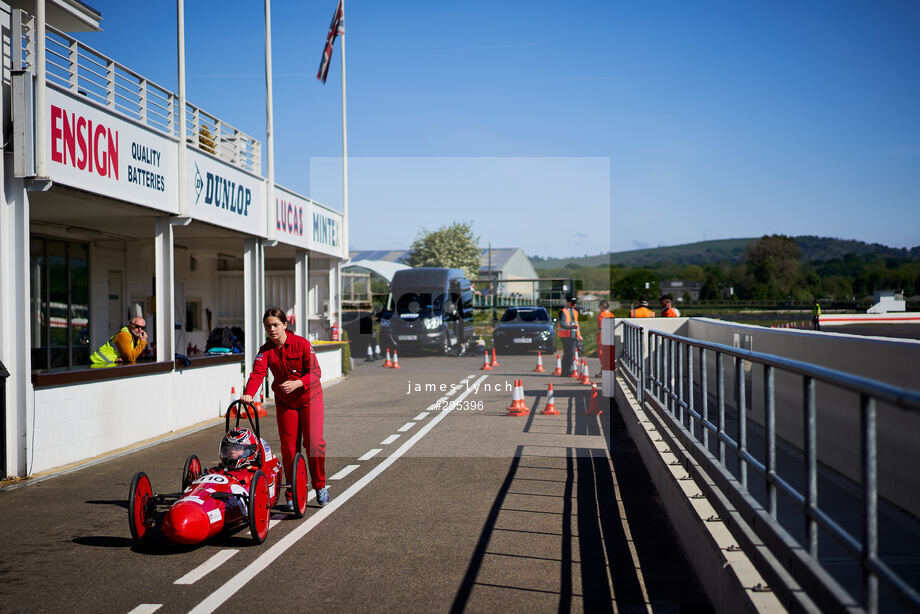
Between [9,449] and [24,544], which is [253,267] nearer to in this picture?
[9,449]

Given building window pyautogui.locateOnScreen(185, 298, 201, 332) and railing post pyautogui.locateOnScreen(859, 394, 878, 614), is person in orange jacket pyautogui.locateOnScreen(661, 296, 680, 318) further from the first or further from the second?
railing post pyautogui.locateOnScreen(859, 394, 878, 614)

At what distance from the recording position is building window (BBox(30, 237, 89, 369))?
1747 cm

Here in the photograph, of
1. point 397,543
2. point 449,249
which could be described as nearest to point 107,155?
point 397,543

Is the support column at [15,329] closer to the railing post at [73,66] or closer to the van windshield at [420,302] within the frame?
the railing post at [73,66]

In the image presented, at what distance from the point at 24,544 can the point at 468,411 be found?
10003mm

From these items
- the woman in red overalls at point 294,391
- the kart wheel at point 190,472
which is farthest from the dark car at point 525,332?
the kart wheel at point 190,472

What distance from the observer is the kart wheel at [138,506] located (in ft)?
22.0

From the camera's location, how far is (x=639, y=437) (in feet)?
37.2

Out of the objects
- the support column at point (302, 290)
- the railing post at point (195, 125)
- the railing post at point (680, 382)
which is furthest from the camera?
the support column at point (302, 290)

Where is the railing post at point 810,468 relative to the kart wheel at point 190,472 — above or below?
above

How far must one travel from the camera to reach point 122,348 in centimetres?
1336

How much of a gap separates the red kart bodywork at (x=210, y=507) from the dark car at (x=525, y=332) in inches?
1011

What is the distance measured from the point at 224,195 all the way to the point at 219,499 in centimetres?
1144

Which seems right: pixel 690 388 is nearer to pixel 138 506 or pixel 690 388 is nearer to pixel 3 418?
pixel 138 506
